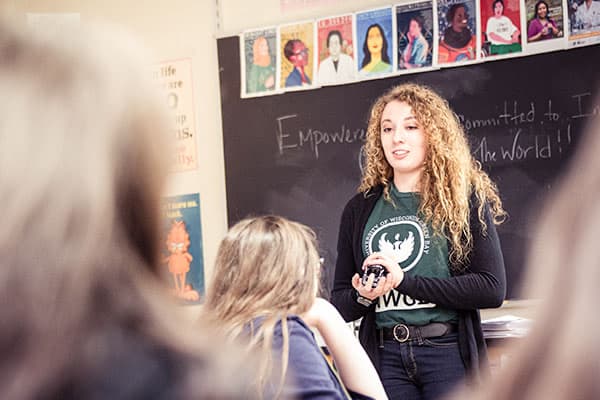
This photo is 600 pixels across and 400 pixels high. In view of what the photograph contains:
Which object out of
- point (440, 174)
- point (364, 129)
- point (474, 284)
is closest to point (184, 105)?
point (364, 129)

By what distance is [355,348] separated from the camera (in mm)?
1700

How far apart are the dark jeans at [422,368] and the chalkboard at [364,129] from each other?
1060 millimetres

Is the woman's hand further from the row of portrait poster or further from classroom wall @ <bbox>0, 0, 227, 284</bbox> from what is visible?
classroom wall @ <bbox>0, 0, 227, 284</bbox>

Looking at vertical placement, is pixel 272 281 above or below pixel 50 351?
below

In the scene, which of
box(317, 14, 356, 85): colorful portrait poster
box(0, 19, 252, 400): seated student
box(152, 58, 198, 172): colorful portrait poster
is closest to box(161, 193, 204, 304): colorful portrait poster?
box(152, 58, 198, 172): colorful portrait poster

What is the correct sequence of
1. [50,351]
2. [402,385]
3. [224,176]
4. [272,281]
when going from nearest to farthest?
[50,351], [272,281], [402,385], [224,176]

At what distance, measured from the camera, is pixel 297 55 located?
3.73 metres

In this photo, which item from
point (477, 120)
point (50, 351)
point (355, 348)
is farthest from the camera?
point (477, 120)

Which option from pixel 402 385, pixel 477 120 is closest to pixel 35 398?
pixel 402 385

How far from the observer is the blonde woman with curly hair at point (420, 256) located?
87.7 inches

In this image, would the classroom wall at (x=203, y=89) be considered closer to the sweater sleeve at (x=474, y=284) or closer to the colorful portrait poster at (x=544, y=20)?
the colorful portrait poster at (x=544, y=20)

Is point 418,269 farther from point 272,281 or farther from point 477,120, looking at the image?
point 477,120

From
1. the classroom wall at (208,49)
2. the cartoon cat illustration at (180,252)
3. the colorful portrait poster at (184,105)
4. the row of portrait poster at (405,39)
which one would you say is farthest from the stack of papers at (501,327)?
the colorful portrait poster at (184,105)

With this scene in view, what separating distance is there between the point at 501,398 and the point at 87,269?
0.29 m
